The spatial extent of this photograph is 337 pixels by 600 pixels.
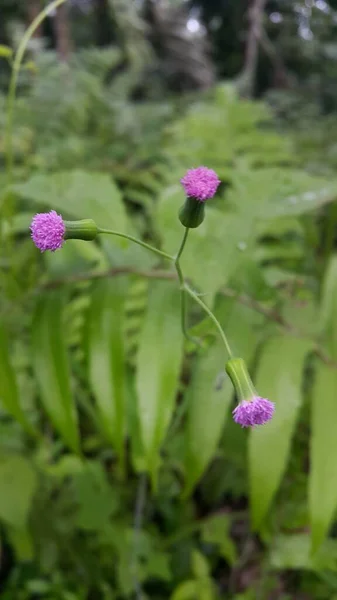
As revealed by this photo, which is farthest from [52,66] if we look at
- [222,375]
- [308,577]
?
[308,577]

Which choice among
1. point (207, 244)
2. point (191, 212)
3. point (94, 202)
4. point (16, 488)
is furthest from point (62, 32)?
point (191, 212)

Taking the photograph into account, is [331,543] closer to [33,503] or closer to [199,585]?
[199,585]

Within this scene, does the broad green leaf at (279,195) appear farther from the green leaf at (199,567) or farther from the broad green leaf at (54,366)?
the green leaf at (199,567)

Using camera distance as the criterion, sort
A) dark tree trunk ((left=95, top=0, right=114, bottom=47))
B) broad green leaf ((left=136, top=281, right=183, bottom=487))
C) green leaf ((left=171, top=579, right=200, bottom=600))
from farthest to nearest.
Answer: dark tree trunk ((left=95, top=0, right=114, bottom=47)) → green leaf ((left=171, top=579, right=200, bottom=600)) → broad green leaf ((left=136, top=281, right=183, bottom=487))

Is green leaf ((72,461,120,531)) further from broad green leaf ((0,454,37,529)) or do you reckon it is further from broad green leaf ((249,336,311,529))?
broad green leaf ((249,336,311,529))

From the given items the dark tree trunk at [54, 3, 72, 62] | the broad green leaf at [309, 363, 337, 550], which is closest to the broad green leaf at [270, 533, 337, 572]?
the broad green leaf at [309, 363, 337, 550]
